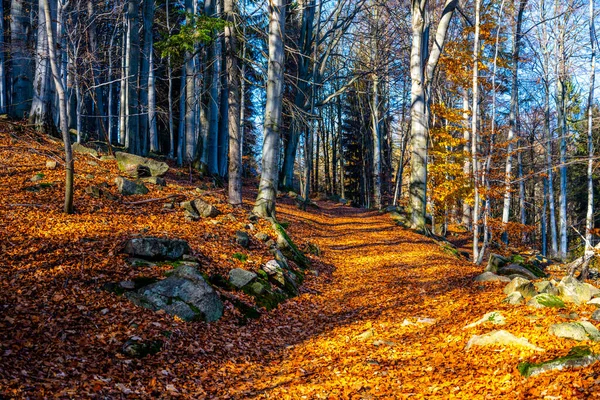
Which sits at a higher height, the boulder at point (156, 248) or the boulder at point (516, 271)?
the boulder at point (156, 248)

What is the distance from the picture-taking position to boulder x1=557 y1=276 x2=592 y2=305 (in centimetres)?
568

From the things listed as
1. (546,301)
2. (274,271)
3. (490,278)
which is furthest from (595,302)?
(274,271)

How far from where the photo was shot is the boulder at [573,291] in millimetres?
5684

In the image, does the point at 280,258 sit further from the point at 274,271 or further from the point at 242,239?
the point at 242,239

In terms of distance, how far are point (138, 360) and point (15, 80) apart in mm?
12832

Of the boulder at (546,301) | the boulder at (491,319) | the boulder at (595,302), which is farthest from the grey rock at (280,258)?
the boulder at (595,302)

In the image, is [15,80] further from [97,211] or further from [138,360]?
[138,360]

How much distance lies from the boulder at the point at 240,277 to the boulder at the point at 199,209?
9.32 ft

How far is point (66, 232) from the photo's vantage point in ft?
22.4

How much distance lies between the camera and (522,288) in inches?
246

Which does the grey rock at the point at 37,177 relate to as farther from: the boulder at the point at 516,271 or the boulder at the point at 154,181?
the boulder at the point at 516,271

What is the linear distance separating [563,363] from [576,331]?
80 cm

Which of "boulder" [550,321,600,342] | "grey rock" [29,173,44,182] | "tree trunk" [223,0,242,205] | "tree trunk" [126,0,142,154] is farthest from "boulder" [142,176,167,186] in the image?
"boulder" [550,321,600,342]

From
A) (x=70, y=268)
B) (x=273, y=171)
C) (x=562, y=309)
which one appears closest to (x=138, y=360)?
(x=70, y=268)
